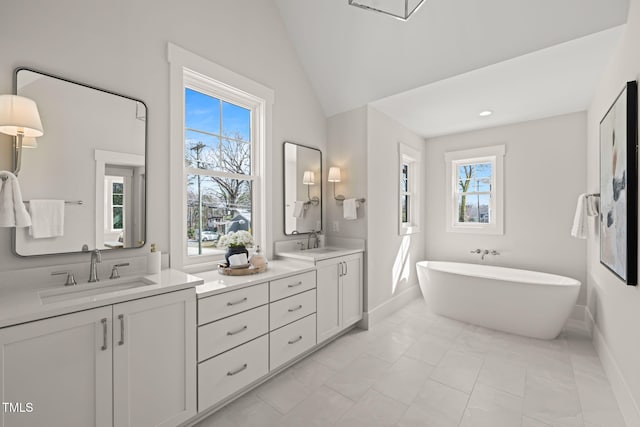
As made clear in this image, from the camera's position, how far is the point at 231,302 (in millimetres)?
1883

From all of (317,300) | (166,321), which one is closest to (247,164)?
(317,300)

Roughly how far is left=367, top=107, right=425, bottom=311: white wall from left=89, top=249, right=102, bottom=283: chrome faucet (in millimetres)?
2438

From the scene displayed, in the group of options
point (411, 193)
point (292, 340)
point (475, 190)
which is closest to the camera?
point (292, 340)

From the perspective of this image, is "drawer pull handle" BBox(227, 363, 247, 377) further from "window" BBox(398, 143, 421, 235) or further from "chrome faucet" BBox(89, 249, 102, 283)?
"window" BBox(398, 143, 421, 235)

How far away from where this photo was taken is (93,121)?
5.73 ft

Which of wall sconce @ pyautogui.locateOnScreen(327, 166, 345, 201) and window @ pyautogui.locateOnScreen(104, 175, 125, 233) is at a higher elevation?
wall sconce @ pyautogui.locateOnScreen(327, 166, 345, 201)

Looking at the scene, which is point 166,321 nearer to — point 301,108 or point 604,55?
point 301,108

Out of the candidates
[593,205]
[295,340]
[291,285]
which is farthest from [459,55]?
[295,340]

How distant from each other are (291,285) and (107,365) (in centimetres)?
126

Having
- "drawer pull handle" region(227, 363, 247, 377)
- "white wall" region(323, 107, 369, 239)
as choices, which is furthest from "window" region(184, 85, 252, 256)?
"white wall" region(323, 107, 369, 239)

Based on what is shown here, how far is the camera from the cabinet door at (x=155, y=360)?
1.40 meters

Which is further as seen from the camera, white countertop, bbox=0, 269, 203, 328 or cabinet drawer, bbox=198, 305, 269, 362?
cabinet drawer, bbox=198, 305, 269, 362

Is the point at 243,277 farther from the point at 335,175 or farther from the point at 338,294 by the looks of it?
the point at 335,175

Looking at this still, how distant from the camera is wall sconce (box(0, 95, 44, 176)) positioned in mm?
1371
